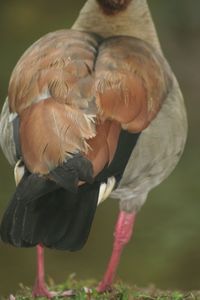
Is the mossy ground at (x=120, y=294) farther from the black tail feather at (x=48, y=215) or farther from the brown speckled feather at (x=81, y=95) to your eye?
the brown speckled feather at (x=81, y=95)

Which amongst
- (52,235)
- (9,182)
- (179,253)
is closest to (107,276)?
(52,235)

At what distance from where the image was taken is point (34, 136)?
509cm

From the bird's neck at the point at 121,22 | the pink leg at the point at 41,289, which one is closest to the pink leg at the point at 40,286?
the pink leg at the point at 41,289

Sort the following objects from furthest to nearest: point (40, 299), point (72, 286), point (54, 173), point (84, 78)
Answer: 1. point (72, 286)
2. point (40, 299)
3. point (84, 78)
4. point (54, 173)

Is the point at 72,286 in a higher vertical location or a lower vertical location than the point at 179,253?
higher

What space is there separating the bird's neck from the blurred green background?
2.36m

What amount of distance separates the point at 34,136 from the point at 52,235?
40 cm

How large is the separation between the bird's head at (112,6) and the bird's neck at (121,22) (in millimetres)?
16

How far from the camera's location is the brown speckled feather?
5.05 metres

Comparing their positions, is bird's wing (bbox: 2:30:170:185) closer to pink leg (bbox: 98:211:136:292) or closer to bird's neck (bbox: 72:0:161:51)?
bird's neck (bbox: 72:0:161:51)

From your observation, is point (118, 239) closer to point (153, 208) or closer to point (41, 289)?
point (41, 289)

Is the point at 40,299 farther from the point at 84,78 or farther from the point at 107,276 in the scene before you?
the point at 84,78

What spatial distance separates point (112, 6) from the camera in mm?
6227

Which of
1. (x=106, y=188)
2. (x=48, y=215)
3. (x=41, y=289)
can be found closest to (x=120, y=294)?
(x=41, y=289)
